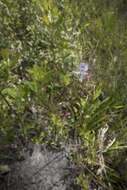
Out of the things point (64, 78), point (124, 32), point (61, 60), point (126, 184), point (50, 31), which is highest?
point (124, 32)

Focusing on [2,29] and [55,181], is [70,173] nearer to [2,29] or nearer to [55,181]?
[55,181]

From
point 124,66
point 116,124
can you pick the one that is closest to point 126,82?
point 124,66

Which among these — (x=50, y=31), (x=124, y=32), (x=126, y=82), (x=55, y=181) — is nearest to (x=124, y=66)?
(x=126, y=82)

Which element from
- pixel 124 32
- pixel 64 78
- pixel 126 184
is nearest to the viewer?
pixel 64 78

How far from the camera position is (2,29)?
2.35 meters

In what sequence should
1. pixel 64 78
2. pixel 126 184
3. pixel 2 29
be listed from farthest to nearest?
pixel 2 29, pixel 126 184, pixel 64 78

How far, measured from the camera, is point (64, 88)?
89.4 inches

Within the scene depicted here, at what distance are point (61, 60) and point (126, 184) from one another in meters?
0.78

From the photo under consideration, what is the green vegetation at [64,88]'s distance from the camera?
2057 mm

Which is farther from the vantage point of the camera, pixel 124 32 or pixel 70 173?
pixel 124 32

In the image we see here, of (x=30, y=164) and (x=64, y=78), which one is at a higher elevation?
(x=64, y=78)

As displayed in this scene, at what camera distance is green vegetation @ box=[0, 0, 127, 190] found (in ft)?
6.75

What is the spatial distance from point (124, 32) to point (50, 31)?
0.70m

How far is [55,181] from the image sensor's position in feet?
6.73
